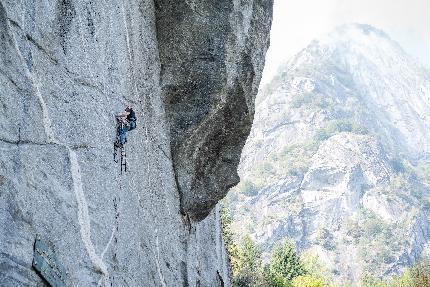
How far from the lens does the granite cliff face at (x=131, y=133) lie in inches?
268

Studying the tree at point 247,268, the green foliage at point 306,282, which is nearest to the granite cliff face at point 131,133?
the tree at point 247,268

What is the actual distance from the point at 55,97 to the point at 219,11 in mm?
6202

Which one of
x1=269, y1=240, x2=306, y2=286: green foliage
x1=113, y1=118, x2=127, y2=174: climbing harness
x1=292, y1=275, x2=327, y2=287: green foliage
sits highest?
x1=113, y1=118, x2=127, y2=174: climbing harness

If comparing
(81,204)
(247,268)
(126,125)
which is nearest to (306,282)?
(247,268)

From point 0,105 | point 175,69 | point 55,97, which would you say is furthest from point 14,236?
point 175,69

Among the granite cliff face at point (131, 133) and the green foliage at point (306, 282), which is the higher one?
the granite cliff face at point (131, 133)

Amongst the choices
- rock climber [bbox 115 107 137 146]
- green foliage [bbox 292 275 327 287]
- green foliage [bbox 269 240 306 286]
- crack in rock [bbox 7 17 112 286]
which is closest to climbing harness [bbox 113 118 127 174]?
rock climber [bbox 115 107 137 146]

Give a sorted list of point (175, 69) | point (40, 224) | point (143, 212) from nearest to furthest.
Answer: point (40, 224) → point (143, 212) → point (175, 69)

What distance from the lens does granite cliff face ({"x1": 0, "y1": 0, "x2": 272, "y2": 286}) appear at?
6812 millimetres

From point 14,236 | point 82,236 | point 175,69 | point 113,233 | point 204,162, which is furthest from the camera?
point 204,162

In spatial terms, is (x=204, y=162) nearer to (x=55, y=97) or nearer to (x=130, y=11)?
(x=130, y=11)

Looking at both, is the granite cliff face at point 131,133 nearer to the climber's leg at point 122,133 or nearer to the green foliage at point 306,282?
the climber's leg at point 122,133

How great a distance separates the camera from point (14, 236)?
241 inches

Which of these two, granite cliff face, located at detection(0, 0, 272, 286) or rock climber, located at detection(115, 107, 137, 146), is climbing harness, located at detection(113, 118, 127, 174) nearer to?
rock climber, located at detection(115, 107, 137, 146)
